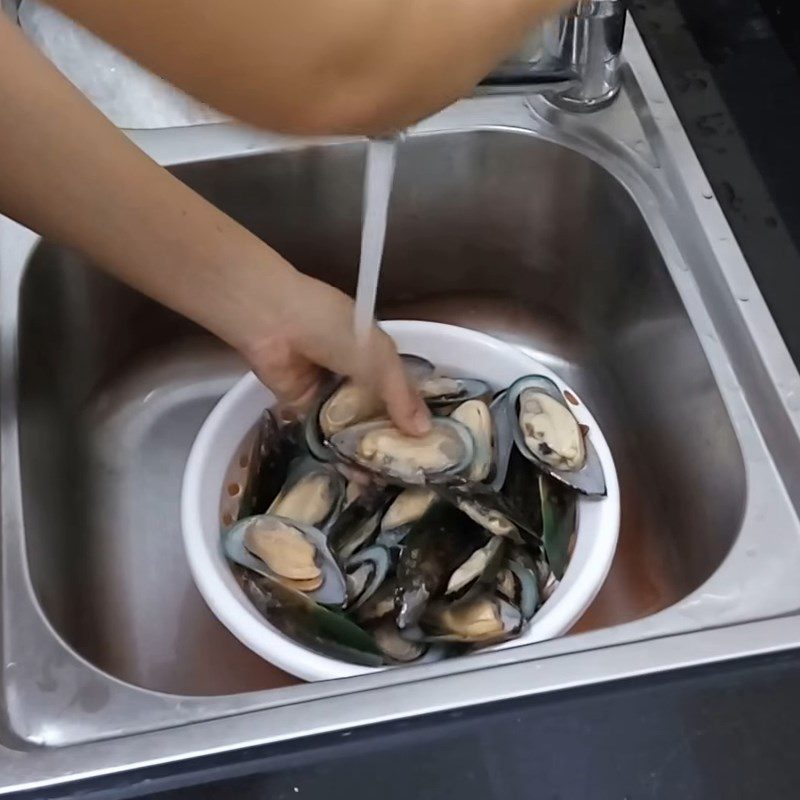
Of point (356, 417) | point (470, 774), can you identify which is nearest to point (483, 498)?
point (356, 417)

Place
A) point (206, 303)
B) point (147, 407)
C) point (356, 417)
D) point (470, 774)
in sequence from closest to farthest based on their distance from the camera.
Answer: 1. point (470, 774)
2. point (206, 303)
3. point (356, 417)
4. point (147, 407)

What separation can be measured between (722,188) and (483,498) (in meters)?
0.26

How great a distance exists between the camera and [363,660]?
1.91 ft

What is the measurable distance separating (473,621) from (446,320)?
0.31 metres

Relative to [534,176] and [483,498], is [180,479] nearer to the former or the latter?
[483,498]

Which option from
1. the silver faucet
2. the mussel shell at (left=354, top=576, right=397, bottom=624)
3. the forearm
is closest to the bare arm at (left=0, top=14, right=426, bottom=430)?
the forearm

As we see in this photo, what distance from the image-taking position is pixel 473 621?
0.60 m

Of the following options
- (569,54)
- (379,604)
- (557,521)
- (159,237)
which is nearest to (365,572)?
(379,604)

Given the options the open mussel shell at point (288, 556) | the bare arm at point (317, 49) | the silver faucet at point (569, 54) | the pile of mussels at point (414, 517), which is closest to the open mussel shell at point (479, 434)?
the pile of mussels at point (414, 517)

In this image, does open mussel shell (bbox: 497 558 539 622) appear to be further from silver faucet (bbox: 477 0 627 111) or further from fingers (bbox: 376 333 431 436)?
silver faucet (bbox: 477 0 627 111)

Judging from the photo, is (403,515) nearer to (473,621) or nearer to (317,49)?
(473,621)

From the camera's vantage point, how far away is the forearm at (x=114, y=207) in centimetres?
48

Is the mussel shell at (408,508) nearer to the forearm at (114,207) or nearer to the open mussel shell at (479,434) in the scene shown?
the open mussel shell at (479,434)

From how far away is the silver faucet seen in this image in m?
0.67
